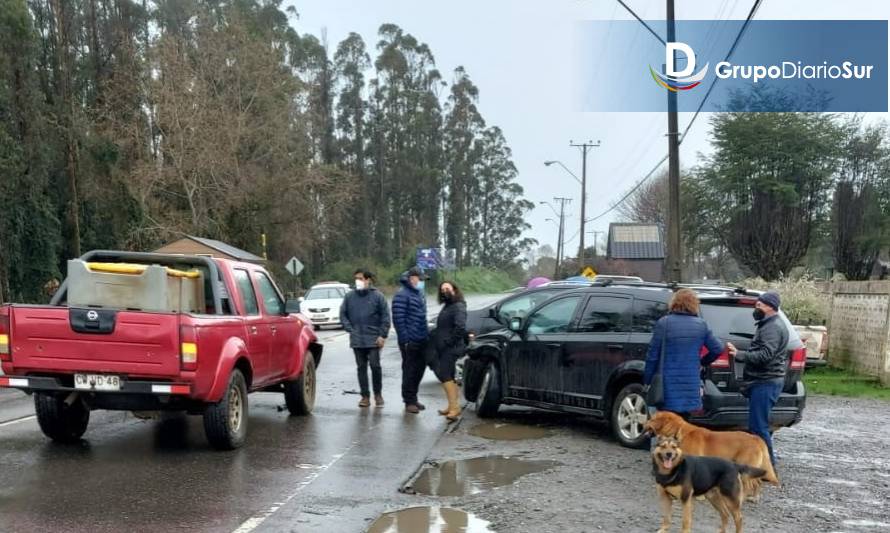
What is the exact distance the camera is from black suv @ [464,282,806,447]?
810 cm

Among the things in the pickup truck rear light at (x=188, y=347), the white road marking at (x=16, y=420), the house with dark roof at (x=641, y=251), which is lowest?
the white road marking at (x=16, y=420)

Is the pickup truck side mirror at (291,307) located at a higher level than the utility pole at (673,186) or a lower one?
lower

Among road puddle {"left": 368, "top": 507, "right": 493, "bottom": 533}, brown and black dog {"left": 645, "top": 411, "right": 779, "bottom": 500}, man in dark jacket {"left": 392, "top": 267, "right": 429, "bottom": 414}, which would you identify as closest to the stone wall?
man in dark jacket {"left": 392, "top": 267, "right": 429, "bottom": 414}

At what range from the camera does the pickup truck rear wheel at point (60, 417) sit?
804 centimetres

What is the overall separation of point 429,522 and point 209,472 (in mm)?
2332

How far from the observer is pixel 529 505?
6.23 meters

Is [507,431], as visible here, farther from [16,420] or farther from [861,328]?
[861,328]

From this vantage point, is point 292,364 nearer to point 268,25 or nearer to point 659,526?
point 659,526

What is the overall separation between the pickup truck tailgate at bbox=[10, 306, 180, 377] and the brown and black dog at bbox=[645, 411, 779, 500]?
406 cm

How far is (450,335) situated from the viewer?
10094 mm

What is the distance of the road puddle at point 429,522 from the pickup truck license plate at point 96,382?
9.47ft

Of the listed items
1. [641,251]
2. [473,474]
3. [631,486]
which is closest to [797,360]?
[631,486]

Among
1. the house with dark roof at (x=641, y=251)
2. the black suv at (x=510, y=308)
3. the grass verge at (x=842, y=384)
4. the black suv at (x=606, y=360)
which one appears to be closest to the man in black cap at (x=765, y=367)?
the black suv at (x=606, y=360)

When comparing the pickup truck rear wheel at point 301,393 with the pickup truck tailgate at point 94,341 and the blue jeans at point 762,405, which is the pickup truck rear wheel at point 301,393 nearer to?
the pickup truck tailgate at point 94,341
